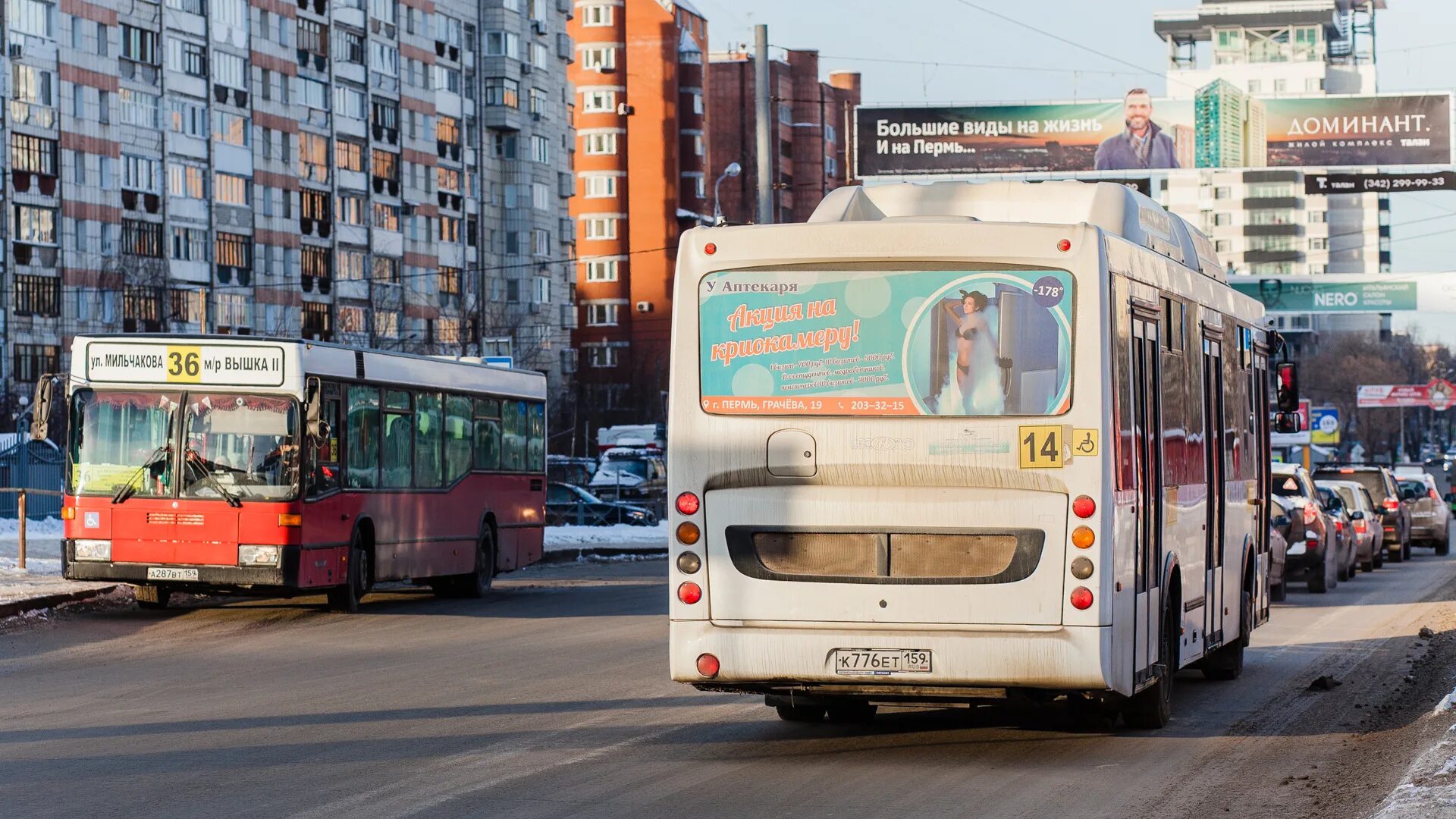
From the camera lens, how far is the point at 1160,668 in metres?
12.8

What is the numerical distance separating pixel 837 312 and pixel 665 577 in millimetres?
21237

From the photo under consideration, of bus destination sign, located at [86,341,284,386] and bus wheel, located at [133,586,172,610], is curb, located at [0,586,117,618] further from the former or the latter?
bus destination sign, located at [86,341,284,386]

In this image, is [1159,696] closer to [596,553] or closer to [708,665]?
[708,665]

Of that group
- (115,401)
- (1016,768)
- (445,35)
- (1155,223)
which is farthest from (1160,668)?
(445,35)

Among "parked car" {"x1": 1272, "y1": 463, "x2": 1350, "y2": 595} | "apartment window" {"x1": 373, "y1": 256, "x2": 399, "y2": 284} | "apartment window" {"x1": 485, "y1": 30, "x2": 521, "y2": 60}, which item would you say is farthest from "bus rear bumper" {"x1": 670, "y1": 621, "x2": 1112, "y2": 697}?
"apartment window" {"x1": 485, "y1": 30, "x2": 521, "y2": 60}

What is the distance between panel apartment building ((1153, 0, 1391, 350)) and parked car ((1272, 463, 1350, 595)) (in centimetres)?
12254

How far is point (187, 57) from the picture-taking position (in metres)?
82.0

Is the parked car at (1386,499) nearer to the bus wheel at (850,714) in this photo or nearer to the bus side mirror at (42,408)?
the bus side mirror at (42,408)

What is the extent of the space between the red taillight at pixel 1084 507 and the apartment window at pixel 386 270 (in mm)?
85637

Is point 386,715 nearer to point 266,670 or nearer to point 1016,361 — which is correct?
point 266,670

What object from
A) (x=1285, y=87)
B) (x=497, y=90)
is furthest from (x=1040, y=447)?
(x=1285, y=87)

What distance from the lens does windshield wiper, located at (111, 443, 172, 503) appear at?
21797mm

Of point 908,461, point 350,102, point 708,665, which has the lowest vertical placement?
point 708,665

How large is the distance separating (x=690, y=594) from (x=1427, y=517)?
38754 millimetres
